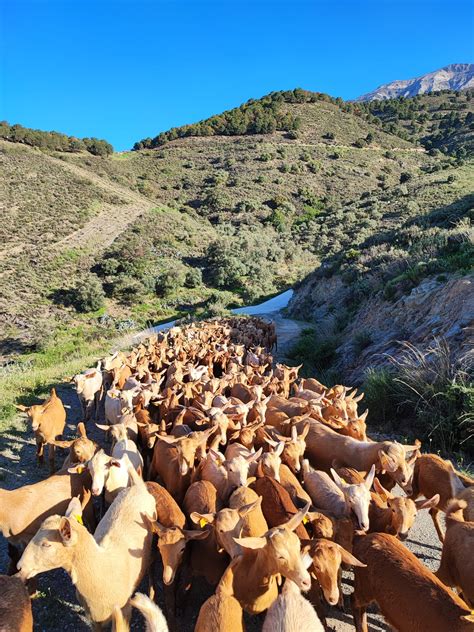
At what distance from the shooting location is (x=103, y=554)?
3.70m

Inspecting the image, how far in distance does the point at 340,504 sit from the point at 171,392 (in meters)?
Answer: 4.29

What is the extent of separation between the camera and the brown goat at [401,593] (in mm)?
3148

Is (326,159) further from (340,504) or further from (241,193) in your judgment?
(340,504)

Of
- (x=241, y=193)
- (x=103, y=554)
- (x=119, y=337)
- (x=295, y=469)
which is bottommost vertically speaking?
(x=119, y=337)

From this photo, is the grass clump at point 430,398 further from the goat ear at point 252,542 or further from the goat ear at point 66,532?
the goat ear at point 66,532

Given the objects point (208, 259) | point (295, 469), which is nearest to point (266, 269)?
point (208, 259)

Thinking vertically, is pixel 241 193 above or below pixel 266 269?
above

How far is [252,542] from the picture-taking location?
11.0 ft

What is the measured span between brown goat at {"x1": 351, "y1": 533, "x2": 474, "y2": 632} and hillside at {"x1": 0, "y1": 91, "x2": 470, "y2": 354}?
2212 cm

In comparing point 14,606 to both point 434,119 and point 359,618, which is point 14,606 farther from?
point 434,119

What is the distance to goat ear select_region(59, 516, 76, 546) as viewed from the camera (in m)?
3.33

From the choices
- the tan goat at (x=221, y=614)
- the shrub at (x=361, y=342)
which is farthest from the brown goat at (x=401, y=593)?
the shrub at (x=361, y=342)

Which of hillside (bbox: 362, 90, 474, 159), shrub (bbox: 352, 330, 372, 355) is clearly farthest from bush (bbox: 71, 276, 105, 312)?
hillside (bbox: 362, 90, 474, 159)

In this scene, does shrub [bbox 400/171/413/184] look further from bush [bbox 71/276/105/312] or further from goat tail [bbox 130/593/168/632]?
goat tail [bbox 130/593/168/632]
